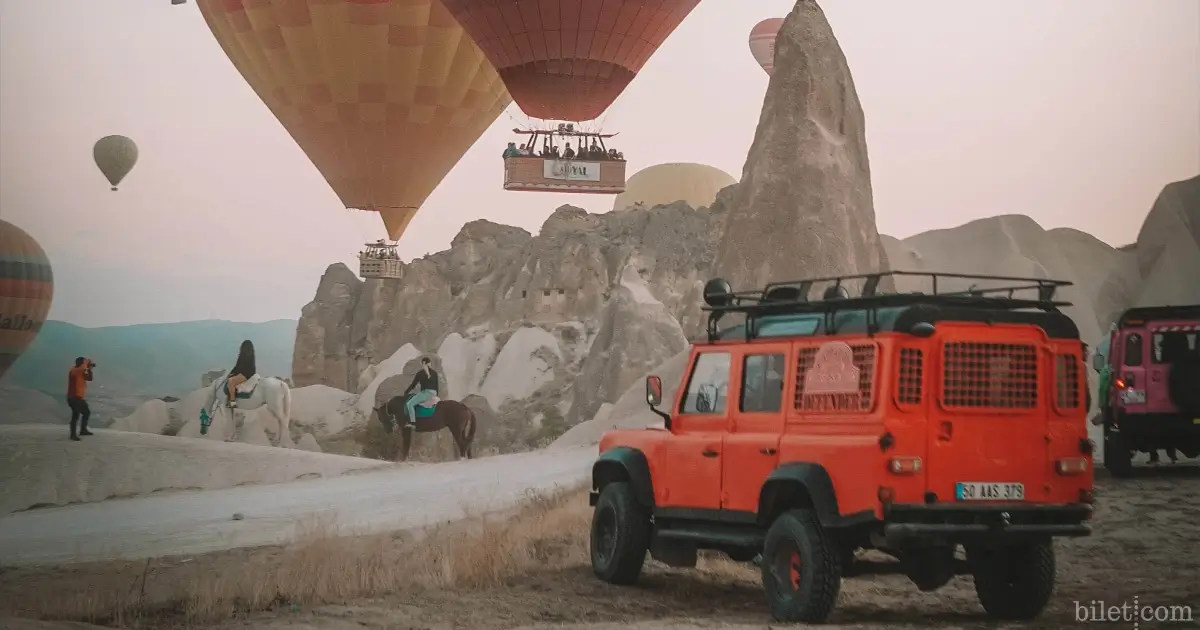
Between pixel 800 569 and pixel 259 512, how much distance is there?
11294mm

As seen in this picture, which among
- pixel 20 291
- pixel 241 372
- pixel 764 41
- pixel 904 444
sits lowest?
pixel 904 444

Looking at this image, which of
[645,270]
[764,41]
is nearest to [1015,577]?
[764,41]

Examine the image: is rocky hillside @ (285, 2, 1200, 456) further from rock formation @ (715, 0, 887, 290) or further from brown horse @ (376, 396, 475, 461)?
brown horse @ (376, 396, 475, 461)

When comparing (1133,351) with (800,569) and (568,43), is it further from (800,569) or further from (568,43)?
(568,43)

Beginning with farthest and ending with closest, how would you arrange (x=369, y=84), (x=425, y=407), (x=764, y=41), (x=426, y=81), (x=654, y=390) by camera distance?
(x=764, y=41)
(x=426, y=81)
(x=369, y=84)
(x=425, y=407)
(x=654, y=390)

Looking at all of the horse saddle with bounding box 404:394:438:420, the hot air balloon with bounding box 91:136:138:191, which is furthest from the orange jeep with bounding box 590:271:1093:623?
the horse saddle with bounding box 404:394:438:420

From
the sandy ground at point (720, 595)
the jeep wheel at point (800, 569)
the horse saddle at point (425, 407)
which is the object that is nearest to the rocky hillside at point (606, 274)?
the horse saddle at point (425, 407)

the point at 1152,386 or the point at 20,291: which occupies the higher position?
the point at 20,291

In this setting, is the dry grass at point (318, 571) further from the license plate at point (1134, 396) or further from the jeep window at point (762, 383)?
the license plate at point (1134, 396)

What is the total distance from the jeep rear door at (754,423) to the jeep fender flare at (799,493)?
14cm

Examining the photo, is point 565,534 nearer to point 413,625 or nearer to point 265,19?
point 413,625

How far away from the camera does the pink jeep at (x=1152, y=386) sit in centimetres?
1653

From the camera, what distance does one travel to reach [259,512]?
18.9m

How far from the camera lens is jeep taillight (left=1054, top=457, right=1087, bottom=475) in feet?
30.2
